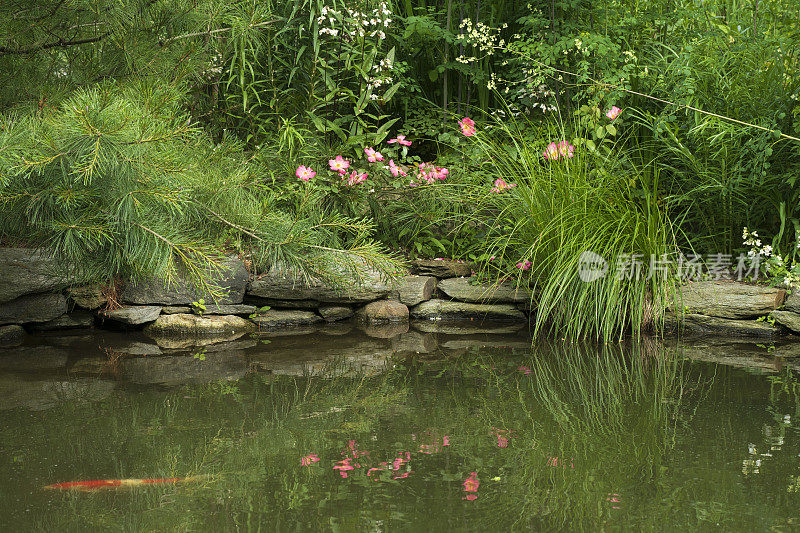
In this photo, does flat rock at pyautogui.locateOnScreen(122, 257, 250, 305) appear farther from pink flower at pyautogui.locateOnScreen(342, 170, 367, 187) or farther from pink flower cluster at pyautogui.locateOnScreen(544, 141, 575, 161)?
pink flower cluster at pyautogui.locateOnScreen(544, 141, 575, 161)

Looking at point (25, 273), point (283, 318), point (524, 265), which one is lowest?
point (283, 318)

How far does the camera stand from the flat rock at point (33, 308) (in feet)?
12.6

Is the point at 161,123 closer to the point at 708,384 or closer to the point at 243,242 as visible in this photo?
the point at 243,242

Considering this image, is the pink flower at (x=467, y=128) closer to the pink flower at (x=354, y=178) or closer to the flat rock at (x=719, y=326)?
the pink flower at (x=354, y=178)

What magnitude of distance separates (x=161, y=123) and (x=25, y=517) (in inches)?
63.7

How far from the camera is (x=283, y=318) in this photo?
4.18 metres

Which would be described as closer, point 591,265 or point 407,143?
point 591,265

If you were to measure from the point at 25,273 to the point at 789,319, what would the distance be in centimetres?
371

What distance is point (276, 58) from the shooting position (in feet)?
15.0

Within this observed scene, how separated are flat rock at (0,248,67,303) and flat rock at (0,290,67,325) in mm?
57

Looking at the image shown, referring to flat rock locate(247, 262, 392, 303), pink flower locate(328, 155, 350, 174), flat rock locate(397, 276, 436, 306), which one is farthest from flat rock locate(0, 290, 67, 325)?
flat rock locate(397, 276, 436, 306)

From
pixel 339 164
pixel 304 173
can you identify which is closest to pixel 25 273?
pixel 304 173

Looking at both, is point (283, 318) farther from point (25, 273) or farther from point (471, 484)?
point (471, 484)

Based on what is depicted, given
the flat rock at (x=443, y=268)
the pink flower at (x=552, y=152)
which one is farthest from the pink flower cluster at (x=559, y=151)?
the flat rock at (x=443, y=268)
